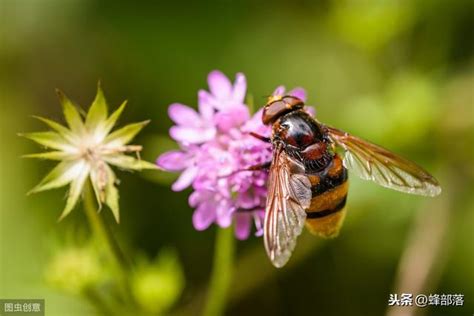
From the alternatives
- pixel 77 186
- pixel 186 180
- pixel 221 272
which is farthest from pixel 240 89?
pixel 221 272

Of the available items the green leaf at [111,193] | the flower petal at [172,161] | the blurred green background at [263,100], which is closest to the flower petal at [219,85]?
the flower petal at [172,161]

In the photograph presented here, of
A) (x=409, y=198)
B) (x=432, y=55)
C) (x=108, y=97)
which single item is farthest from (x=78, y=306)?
(x=432, y=55)

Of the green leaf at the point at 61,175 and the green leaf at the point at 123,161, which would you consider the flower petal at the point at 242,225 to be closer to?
the green leaf at the point at 123,161

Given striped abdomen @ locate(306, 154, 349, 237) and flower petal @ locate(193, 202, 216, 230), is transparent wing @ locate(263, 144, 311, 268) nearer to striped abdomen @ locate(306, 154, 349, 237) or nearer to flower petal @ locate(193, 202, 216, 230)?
striped abdomen @ locate(306, 154, 349, 237)

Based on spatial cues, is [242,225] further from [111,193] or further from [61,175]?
[61,175]

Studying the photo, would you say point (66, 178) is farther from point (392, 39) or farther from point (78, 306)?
point (392, 39)
